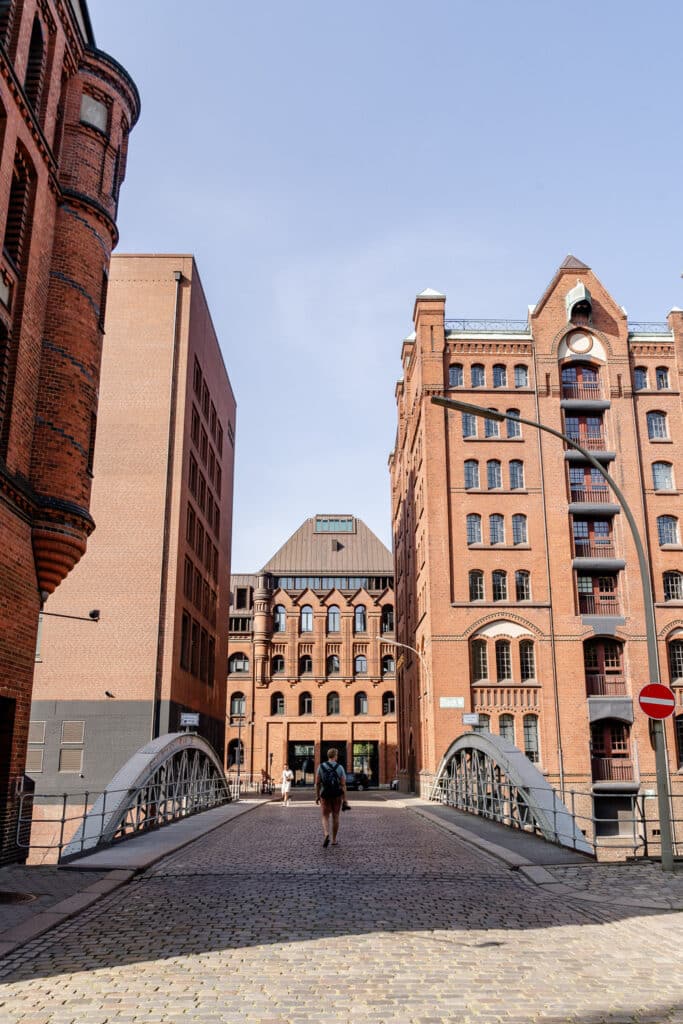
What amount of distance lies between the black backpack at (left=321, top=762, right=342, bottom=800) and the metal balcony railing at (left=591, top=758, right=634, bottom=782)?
2523 cm

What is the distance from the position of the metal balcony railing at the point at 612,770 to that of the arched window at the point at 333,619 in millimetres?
33859

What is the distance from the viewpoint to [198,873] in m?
13.0

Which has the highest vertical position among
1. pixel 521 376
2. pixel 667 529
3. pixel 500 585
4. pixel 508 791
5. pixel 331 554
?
pixel 521 376

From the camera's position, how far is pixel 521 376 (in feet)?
143

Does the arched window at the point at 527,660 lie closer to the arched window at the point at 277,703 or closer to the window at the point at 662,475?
the window at the point at 662,475

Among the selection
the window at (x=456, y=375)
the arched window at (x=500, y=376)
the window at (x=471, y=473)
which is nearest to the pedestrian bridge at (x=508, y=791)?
the window at (x=471, y=473)

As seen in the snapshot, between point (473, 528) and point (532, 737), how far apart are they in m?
9.42

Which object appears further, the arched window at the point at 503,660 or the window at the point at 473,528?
the window at the point at 473,528

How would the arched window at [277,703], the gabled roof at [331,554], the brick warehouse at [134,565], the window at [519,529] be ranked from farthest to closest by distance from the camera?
the gabled roof at [331,554] → the arched window at [277,703] → the window at [519,529] → the brick warehouse at [134,565]

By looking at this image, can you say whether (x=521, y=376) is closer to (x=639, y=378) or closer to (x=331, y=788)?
(x=639, y=378)

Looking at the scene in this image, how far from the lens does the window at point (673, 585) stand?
41.3 meters

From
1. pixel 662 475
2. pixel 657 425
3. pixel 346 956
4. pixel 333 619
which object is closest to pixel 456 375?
pixel 657 425

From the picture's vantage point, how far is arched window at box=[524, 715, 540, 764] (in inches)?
1523

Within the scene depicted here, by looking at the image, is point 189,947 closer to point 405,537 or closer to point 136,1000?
point 136,1000
